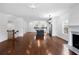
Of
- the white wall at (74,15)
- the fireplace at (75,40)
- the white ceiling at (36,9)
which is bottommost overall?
the fireplace at (75,40)

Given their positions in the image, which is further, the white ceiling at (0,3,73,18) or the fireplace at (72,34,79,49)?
the fireplace at (72,34,79,49)

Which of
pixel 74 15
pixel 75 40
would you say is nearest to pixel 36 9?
pixel 74 15

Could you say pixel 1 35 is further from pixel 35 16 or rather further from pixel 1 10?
pixel 35 16

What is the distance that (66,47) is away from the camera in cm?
385

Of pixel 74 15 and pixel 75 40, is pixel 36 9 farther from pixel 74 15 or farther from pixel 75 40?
pixel 75 40

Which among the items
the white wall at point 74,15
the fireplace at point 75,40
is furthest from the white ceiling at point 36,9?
the fireplace at point 75,40

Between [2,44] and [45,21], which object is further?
[45,21]

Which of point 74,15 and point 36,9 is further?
point 36,9

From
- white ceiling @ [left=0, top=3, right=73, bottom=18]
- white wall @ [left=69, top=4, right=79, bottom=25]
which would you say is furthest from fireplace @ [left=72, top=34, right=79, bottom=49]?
white ceiling @ [left=0, top=3, right=73, bottom=18]

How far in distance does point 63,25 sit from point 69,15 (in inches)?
12.9

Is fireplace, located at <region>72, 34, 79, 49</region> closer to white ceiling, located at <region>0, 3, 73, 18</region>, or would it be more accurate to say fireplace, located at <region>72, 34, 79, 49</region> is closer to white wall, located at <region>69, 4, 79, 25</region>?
white wall, located at <region>69, 4, 79, 25</region>

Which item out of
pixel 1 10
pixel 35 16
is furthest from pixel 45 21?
pixel 1 10

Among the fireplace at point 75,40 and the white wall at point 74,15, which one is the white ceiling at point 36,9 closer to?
the white wall at point 74,15
